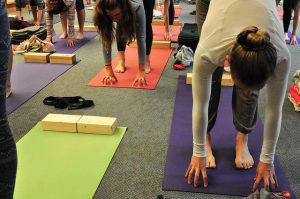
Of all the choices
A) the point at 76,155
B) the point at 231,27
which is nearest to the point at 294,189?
the point at 231,27

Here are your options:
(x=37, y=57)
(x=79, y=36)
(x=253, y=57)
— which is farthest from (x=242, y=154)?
(x=79, y=36)

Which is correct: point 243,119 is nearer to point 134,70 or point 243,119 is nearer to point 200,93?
point 200,93

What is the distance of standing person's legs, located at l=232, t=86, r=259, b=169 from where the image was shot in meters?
1.67

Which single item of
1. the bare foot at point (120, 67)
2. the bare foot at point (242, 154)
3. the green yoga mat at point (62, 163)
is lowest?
the green yoga mat at point (62, 163)

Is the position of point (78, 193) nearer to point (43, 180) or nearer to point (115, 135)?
point (43, 180)

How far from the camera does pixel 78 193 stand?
61.5 inches

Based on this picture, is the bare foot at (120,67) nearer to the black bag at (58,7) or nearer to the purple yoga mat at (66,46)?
the purple yoga mat at (66,46)

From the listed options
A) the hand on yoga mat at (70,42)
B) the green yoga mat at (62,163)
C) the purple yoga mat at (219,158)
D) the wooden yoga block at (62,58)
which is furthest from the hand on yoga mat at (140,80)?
the hand on yoga mat at (70,42)

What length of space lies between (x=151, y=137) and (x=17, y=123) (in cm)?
92

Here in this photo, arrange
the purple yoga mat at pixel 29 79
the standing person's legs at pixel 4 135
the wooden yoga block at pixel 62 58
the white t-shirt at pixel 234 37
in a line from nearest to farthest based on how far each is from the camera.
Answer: the standing person's legs at pixel 4 135
the white t-shirt at pixel 234 37
the purple yoga mat at pixel 29 79
the wooden yoga block at pixel 62 58

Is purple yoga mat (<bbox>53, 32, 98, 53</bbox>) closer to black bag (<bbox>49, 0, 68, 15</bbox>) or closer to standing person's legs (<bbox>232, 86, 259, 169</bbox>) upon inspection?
black bag (<bbox>49, 0, 68, 15</bbox>)

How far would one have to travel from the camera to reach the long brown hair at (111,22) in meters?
2.18

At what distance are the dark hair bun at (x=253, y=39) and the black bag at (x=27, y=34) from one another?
3.58 meters

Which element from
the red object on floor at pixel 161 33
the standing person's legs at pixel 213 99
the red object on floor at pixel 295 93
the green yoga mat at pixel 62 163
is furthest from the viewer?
the red object on floor at pixel 161 33
